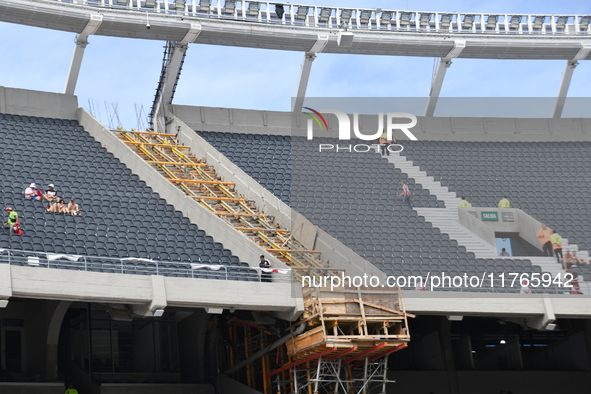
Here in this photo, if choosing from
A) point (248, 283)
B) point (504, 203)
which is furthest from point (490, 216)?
point (248, 283)

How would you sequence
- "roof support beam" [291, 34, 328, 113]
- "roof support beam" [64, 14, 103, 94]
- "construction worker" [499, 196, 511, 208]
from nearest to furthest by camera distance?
"construction worker" [499, 196, 511, 208] → "roof support beam" [64, 14, 103, 94] → "roof support beam" [291, 34, 328, 113]

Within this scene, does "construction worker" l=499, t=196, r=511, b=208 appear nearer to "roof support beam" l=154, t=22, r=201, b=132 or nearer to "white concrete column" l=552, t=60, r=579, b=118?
"white concrete column" l=552, t=60, r=579, b=118

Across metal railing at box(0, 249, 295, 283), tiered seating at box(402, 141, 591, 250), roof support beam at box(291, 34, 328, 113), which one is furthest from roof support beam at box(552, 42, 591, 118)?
metal railing at box(0, 249, 295, 283)

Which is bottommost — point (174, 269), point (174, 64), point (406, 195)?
point (174, 269)

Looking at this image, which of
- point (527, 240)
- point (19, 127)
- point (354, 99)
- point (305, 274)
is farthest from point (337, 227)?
point (19, 127)

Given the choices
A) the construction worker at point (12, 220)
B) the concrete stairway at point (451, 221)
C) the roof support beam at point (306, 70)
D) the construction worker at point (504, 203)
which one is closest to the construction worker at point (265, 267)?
the construction worker at point (12, 220)

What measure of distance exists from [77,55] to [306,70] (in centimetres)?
665

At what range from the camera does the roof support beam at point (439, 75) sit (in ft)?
75.8

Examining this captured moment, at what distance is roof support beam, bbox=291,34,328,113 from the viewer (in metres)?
22.6

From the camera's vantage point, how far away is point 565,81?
958 inches

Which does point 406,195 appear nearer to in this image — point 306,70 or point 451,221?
point 451,221

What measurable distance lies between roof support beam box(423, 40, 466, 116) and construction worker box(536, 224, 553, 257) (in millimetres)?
7746

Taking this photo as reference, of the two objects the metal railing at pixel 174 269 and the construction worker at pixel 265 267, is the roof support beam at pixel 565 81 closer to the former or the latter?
the construction worker at pixel 265 267

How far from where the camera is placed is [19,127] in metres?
19.8
